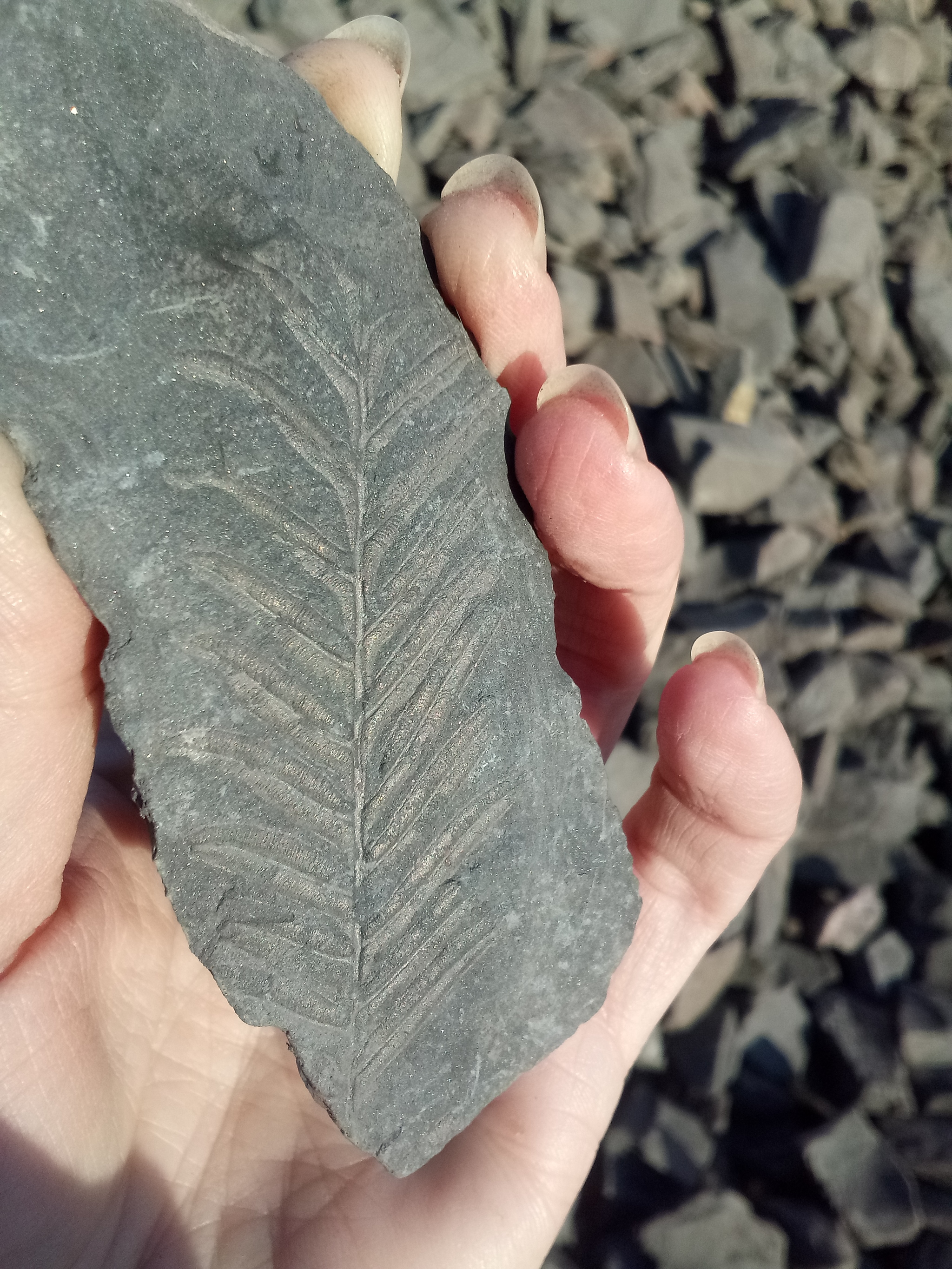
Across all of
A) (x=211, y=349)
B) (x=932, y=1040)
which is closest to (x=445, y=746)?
(x=211, y=349)

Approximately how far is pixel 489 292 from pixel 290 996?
1.36 metres

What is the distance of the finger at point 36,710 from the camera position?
5.36 ft

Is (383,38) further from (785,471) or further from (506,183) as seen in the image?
(785,471)

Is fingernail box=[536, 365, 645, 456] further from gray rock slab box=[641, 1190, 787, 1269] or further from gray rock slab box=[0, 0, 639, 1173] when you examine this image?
gray rock slab box=[641, 1190, 787, 1269]

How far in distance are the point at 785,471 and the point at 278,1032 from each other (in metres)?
2.58

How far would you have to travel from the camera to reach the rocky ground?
10.1 feet

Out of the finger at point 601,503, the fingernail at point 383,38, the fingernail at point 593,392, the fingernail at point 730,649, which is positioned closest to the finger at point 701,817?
the fingernail at point 730,649

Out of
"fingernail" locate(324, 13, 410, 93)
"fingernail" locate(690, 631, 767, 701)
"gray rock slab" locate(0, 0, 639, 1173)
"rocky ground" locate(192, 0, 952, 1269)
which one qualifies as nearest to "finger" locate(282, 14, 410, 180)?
"fingernail" locate(324, 13, 410, 93)

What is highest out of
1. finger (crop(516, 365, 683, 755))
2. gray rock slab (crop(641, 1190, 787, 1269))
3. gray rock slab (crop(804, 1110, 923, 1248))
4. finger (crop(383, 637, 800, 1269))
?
finger (crop(516, 365, 683, 755))

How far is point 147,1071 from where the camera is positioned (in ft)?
7.05

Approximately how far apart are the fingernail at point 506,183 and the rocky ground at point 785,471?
161 cm

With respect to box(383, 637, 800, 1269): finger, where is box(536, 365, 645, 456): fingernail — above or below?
above

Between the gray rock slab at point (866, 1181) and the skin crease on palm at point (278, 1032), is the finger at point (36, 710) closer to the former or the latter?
the skin crease on palm at point (278, 1032)

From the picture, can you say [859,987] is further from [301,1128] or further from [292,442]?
[292,442]
